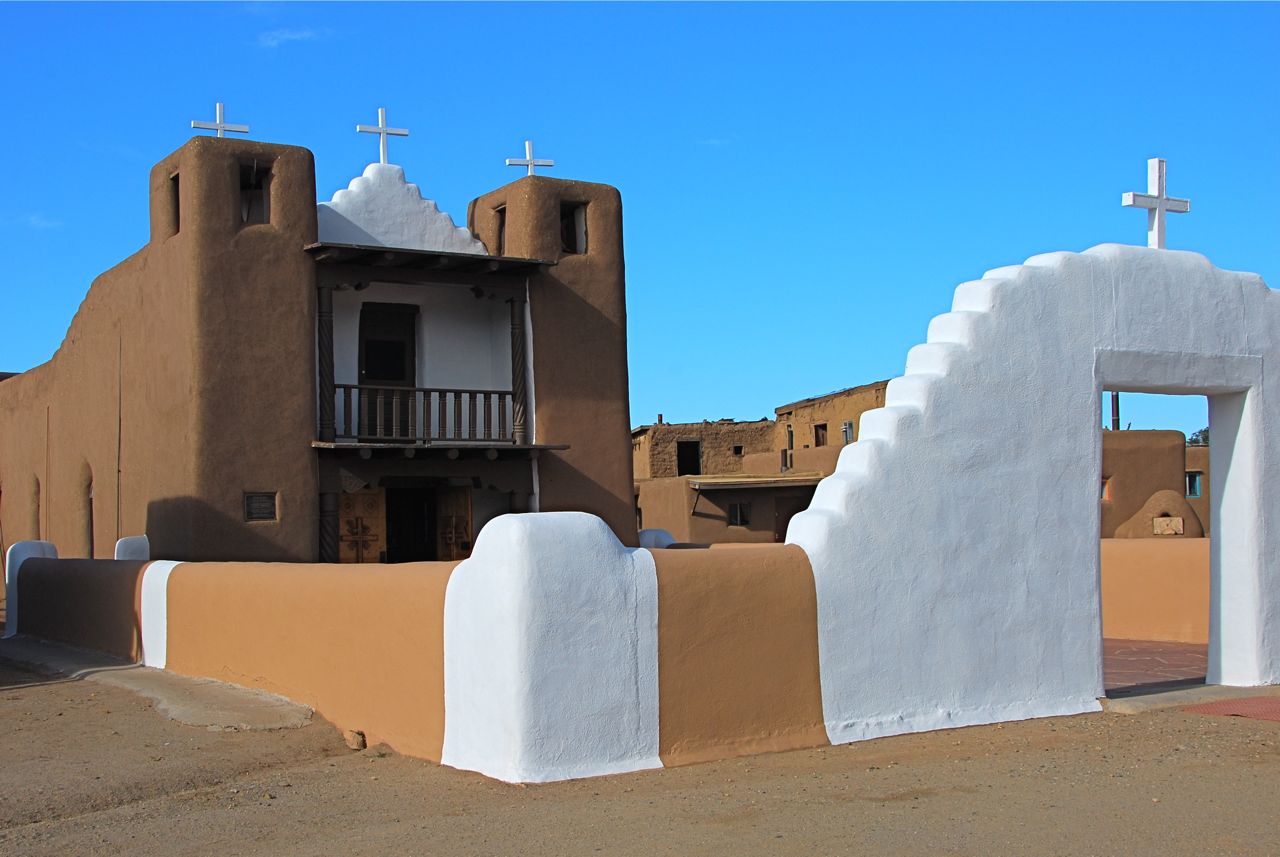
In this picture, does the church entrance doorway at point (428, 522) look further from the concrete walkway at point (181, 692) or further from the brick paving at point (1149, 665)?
the brick paving at point (1149, 665)

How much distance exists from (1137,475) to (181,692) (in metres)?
25.5

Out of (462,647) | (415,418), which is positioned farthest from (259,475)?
(462,647)

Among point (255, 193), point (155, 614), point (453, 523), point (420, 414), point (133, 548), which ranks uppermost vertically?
point (255, 193)

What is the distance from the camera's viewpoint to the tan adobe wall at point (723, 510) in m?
32.0

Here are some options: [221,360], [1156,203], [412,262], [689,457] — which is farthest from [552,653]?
[689,457]

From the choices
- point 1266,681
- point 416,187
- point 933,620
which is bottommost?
point 1266,681

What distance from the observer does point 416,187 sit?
61.2ft

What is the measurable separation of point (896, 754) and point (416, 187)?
40.8 feet

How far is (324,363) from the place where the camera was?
1681 centimetres

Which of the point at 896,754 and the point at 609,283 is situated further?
the point at 609,283

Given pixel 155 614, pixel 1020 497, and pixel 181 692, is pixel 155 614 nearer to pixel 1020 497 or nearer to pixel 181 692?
pixel 181 692

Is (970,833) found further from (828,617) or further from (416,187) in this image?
(416,187)

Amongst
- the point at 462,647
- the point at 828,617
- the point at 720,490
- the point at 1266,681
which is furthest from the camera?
the point at 720,490

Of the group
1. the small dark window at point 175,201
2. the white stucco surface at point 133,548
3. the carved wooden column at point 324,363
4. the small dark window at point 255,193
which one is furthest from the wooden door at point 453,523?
the small dark window at point 175,201
